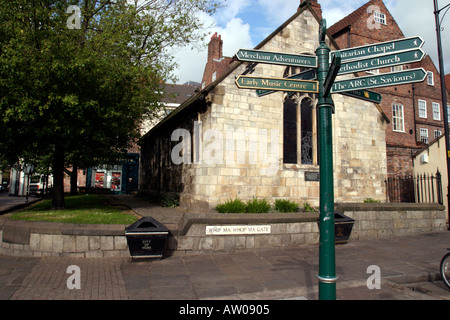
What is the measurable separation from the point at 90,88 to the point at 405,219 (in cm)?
1259

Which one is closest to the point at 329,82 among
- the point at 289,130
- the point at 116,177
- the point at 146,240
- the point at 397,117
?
the point at 146,240

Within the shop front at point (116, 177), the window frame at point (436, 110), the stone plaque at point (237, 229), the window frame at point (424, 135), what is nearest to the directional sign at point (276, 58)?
the stone plaque at point (237, 229)

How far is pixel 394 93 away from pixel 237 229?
2200cm

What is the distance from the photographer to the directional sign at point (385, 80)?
12.8ft

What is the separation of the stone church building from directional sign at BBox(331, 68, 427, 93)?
6.81 meters

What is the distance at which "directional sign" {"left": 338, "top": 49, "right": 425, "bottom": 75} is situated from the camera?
394 centimetres

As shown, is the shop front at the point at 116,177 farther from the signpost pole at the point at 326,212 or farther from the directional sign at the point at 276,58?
the signpost pole at the point at 326,212

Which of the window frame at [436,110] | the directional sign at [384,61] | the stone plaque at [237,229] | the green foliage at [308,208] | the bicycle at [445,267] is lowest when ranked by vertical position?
the bicycle at [445,267]

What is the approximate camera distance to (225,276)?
645cm

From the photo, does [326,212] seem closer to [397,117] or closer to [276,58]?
[276,58]

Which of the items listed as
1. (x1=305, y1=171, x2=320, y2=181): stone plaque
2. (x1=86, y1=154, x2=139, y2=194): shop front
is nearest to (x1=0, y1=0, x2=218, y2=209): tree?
(x1=305, y1=171, x2=320, y2=181): stone plaque

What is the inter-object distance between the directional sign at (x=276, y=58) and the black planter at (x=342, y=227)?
6519mm

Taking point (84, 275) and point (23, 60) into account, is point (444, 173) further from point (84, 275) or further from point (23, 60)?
point (23, 60)

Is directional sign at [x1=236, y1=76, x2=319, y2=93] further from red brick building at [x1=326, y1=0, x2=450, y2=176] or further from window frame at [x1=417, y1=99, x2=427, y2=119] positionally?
window frame at [x1=417, y1=99, x2=427, y2=119]
